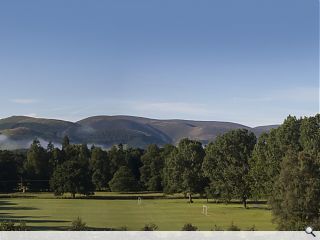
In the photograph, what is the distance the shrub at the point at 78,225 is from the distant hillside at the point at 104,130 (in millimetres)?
588

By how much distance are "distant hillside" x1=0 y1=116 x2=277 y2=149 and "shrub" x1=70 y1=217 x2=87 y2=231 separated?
59cm

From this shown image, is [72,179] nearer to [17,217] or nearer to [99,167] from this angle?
[99,167]

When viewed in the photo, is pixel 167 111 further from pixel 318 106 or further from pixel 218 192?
pixel 218 192

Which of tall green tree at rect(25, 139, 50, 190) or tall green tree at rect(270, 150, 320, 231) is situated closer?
tall green tree at rect(270, 150, 320, 231)

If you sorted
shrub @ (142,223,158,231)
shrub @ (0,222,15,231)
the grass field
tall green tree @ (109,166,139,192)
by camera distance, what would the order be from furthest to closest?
1. tall green tree @ (109,166,139,192)
2. the grass field
3. shrub @ (142,223,158,231)
4. shrub @ (0,222,15,231)

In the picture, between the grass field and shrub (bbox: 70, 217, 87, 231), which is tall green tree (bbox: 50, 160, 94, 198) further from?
shrub (bbox: 70, 217, 87, 231)


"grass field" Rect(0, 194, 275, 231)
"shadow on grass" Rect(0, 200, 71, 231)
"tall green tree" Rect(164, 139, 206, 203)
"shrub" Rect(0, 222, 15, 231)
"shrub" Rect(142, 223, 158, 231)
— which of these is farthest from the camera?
"tall green tree" Rect(164, 139, 206, 203)

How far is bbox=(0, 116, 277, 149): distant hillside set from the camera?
3.04m

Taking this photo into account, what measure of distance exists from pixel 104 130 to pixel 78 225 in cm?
70

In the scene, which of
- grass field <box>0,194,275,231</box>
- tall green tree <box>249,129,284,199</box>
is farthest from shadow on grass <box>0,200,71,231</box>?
tall green tree <box>249,129,284,199</box>

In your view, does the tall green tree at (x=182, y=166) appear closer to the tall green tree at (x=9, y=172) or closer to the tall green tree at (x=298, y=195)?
the tall green tree at (x=298, y=195)

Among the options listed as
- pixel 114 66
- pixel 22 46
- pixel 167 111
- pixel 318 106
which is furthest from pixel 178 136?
pixel 22 46

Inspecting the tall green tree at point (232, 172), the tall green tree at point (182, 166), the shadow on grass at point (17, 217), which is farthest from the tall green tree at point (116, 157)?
the tall green tree at point (232, 172)

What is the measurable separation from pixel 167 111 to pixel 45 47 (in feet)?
2.92
